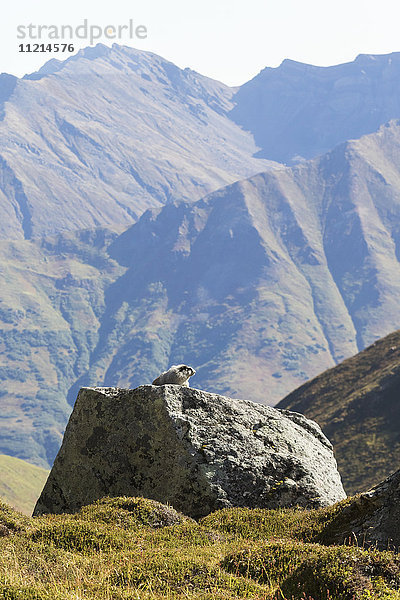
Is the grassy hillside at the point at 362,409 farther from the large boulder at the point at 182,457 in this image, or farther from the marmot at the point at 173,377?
the large boulder at the point at 182,457

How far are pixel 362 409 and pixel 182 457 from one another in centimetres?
10353

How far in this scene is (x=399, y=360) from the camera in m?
130

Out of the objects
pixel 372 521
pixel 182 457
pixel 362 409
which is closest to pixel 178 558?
pixel 372 521

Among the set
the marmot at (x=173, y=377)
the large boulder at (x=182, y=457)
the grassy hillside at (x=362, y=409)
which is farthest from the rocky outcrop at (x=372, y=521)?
the grassy hillside at (x=362, y=409)

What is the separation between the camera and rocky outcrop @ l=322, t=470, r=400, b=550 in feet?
37.1

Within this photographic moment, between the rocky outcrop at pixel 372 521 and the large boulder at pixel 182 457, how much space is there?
14.0 feet

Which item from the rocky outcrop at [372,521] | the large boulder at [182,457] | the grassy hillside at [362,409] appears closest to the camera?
the rocky outcrop at [372,521]

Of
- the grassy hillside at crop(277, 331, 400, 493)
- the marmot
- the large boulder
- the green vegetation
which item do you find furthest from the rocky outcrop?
the grassy hillside at crop(277, 331, 400, 493)

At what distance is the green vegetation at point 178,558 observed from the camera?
9.24 metres

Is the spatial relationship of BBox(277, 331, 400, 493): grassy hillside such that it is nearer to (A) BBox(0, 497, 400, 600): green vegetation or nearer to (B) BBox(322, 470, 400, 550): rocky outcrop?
(A) BBox(0, 497, 400, 600): green vegetation

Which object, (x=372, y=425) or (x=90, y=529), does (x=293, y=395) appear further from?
(x=90, y=529)

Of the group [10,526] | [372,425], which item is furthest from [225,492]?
[372,425]

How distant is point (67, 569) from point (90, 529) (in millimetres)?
Result: 2351

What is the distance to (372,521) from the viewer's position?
11.9m
